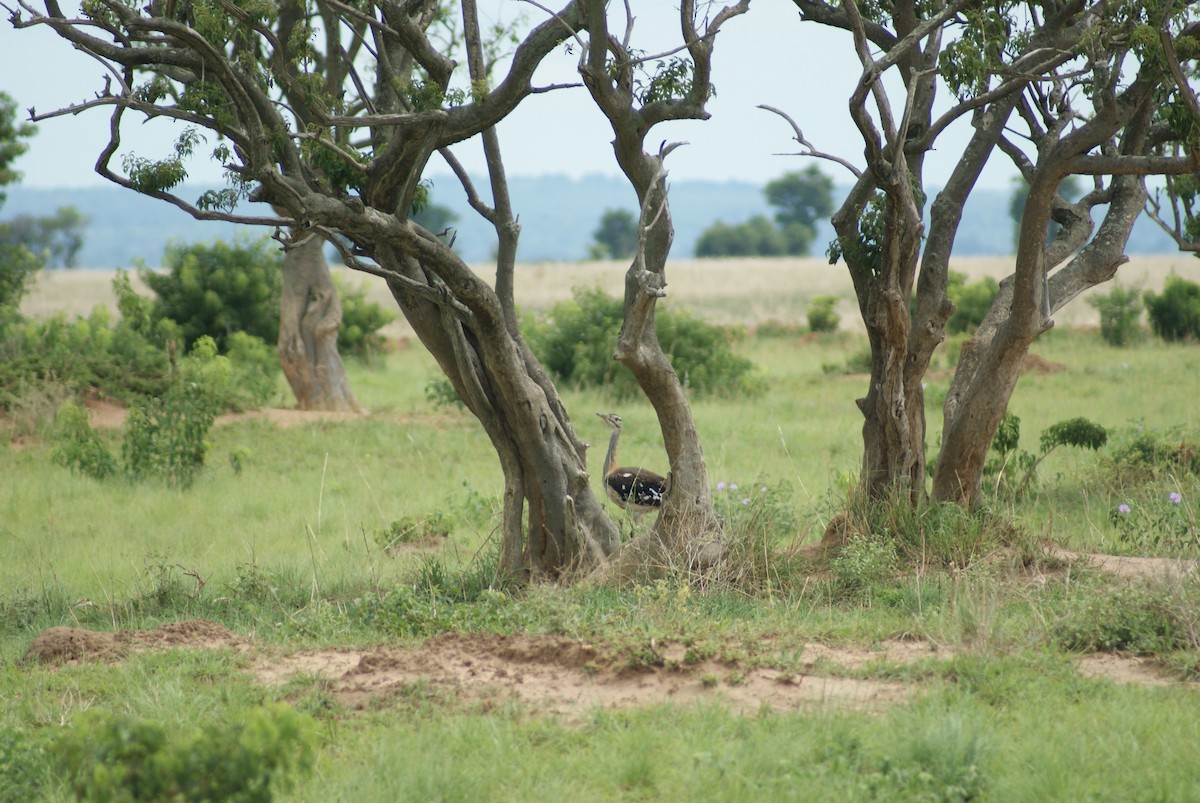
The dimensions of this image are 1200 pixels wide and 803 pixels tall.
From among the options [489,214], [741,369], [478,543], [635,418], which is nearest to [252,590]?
[478,543]

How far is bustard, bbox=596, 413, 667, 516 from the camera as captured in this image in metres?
8.18

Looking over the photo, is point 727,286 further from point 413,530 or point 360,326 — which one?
point 413,530

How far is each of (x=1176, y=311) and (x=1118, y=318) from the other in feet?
3.40

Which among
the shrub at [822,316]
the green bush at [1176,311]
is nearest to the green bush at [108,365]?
the shrub at [822,316]

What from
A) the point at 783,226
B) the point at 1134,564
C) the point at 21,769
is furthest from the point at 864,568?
the point at 783,226

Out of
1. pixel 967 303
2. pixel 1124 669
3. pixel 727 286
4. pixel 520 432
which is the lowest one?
pixel 1124 669

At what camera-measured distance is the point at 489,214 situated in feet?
24.4

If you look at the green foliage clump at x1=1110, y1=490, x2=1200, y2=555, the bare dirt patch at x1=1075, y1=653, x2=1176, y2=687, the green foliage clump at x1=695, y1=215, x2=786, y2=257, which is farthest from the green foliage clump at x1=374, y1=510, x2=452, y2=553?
the green foliage clump at x1=695, y1=215, x2=786, y2=257

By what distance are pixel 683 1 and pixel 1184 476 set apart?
561cm

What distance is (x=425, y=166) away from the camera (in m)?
6.77

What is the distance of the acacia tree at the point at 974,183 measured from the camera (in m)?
6.41

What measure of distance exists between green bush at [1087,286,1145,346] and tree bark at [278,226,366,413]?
14.4 m

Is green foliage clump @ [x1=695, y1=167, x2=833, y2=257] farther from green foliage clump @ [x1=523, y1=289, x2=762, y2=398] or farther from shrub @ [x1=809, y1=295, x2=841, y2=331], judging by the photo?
green foliage clump @ [x1=523, y1=289, x2=762, y2=398]

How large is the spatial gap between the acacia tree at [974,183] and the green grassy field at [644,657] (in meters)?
0.73
